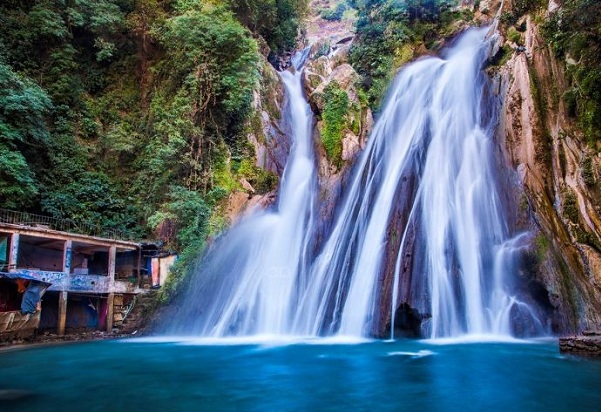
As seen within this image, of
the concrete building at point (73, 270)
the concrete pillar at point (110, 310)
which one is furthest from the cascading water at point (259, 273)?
the concrete building at point (73, 270)

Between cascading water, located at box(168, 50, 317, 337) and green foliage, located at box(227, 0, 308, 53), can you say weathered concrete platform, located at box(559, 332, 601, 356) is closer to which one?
cascading water, located at box(168, 50, 317, 337)

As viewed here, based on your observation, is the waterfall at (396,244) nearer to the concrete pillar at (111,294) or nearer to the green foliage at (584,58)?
the green foliage at (584,58)

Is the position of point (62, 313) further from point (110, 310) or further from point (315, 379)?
point (315, 379)

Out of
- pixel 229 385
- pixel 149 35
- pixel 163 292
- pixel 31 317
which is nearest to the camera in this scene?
pixel 229 385

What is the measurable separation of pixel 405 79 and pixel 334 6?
45.8 meters

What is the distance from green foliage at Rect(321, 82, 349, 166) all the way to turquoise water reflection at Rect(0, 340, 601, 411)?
11303mm

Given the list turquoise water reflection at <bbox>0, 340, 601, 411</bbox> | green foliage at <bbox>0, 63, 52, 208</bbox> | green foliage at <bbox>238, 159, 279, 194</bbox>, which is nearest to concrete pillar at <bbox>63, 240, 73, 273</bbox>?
green foliage at <bbox>0, 63, 52, 208</bbox>

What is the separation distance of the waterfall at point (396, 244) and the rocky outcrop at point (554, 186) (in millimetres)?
947

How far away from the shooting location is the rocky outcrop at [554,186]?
12.7m

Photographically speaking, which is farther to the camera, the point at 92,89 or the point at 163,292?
the point at 92,89

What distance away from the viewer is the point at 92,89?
26.1m

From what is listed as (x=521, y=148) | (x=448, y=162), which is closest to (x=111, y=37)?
(x=448, y=162)

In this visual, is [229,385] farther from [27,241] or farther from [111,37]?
[111,37]

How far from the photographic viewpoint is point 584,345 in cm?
1012
